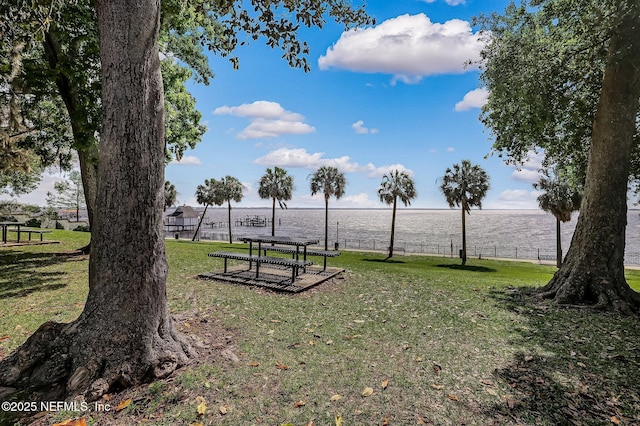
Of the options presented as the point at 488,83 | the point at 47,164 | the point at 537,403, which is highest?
the point at 488,83

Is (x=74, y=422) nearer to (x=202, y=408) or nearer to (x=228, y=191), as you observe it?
(x=202, y=408)

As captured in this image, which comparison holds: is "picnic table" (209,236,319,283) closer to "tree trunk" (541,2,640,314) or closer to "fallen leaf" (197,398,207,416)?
"fallen leaf" (197,398,207,416)

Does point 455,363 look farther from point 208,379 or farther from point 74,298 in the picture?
point 74,298

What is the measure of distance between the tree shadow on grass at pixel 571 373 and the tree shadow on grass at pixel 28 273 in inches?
328

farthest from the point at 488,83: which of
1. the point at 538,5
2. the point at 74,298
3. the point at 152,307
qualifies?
the point at 74,298

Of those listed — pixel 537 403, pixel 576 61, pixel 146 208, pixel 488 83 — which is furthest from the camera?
pixel 488 83

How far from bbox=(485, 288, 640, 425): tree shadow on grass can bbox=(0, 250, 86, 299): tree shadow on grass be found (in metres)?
8.34

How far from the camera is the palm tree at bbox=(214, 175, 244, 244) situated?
45.3m

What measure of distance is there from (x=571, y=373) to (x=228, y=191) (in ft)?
148

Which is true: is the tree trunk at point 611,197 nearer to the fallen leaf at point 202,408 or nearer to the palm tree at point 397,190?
the fallen leaf at point 202,408

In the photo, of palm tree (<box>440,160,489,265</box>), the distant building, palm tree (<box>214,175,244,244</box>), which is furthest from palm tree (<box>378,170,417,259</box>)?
the distant building

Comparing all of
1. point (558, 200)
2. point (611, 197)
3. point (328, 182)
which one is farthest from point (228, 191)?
point (611, 197)

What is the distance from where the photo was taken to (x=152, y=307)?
3.47 meters

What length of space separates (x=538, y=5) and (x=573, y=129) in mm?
3826
